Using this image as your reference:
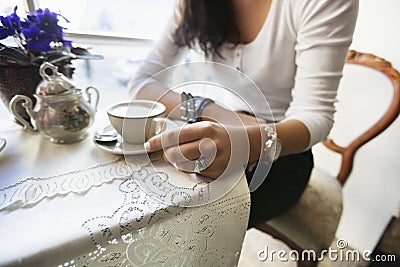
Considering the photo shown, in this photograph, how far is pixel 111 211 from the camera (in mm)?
317

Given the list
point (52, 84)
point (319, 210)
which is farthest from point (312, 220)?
point (52, 84)

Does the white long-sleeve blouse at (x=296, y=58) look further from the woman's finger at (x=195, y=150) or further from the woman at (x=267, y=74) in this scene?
the woman's finger at (x=195, y=150)

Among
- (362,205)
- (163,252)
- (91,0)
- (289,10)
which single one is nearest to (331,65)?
(289,10)

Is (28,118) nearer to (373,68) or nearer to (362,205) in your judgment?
(373,68)

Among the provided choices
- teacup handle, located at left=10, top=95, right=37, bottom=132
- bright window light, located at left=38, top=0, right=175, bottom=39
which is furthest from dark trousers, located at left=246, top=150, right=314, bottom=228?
bright window light, located at left=38, top=0, right=175, bottom=39

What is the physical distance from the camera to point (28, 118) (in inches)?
20.3

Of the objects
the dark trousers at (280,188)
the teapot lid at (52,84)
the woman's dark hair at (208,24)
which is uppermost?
the woman's dark hair at (208,24)

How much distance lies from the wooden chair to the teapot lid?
0.59 metres

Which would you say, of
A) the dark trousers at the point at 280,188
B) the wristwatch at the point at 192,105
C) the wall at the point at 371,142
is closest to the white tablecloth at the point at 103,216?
the wristwatch at the point at 192,105

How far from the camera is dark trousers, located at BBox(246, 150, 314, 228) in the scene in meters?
0.63

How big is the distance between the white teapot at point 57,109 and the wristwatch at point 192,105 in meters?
0.18

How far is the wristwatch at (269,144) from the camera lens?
45cm

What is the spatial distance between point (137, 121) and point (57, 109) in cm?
15

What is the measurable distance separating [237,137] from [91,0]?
0.99m
